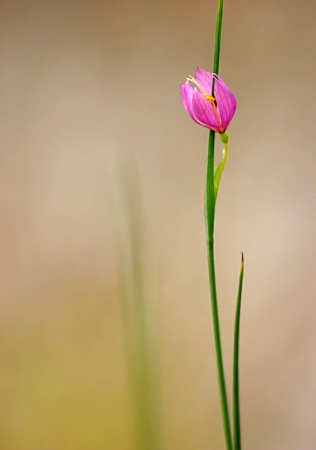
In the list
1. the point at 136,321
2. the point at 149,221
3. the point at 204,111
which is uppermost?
the point at 204,111

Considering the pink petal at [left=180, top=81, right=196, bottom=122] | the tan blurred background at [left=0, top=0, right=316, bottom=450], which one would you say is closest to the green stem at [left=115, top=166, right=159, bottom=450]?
the tan blurred background at [left=0, top=0, right=316, bottom=450]

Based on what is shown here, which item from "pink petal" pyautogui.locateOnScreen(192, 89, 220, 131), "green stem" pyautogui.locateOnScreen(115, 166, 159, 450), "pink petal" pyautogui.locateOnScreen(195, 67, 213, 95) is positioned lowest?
"green stem" pyautogui.locateOnScreen(115, 166, 159, 450)

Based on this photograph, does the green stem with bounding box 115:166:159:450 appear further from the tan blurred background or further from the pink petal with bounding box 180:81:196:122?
the pink petal with bounding box 180:81:196:122

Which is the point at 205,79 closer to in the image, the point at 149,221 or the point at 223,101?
the point at 223,101

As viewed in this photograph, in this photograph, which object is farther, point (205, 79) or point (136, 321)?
point (136, 321)

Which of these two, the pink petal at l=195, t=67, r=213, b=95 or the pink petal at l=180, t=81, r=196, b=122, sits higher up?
the pink petal at l=195, t=67, r=213, b=95

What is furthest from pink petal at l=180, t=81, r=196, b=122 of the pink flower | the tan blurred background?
the tan blurred background

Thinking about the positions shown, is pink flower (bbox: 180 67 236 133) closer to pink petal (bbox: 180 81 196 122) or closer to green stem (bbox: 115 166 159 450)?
pink petal (bbox: 180 81 196 122)

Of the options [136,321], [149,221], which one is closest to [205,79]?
[149,221]

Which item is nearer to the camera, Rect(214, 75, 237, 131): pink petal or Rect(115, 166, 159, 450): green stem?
Rect(214, 75, 237, 131): pink petal
